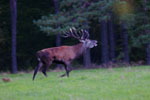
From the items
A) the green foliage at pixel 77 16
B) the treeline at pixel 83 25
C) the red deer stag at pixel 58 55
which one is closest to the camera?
the red deer stag at pixel 58 55

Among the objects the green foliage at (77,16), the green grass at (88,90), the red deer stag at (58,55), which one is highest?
the green foliage at (77,16)

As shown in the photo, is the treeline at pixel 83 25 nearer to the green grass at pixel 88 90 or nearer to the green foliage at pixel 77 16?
the green foliage at pixel 77 16

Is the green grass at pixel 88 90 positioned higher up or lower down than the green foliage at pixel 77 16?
lower down

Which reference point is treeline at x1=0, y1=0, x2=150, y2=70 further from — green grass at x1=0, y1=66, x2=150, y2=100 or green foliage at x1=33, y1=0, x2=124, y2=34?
green grass at x1=0, y1=66, x2=150, y2=100

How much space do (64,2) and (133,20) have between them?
522cm

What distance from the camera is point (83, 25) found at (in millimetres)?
22328

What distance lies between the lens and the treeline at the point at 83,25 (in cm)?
2170

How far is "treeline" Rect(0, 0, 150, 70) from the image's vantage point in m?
21.7

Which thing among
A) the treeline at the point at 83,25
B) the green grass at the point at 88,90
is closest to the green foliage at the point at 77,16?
the treeline at the point at 83,25

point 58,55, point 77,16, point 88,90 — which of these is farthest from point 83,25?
point 88,90

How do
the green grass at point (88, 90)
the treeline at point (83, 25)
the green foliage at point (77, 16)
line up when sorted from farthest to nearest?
the treeline at point (83, 25), the green foliage at point (77, 16), the green grass at point (88, 90)

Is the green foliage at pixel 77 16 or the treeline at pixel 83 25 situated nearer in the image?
the green foliage at pixel 77 16

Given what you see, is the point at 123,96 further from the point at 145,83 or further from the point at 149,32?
the point at 149,32

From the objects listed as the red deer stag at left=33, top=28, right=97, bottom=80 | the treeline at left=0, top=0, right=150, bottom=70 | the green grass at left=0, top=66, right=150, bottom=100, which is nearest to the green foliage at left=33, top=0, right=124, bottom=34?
the treeline at left=0, top=0, right=150, bottom=70
